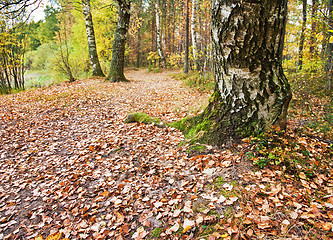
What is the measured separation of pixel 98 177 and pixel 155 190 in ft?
3.82

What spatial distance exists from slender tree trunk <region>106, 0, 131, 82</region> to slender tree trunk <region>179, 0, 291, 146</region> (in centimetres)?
904

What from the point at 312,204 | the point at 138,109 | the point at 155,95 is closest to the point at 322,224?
the point at 312,204

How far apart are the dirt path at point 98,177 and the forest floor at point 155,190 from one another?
16 mm

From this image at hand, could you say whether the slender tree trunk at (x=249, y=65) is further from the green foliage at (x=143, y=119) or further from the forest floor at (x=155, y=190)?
the green foliage at (x=143, y=119)

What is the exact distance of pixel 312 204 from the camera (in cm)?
206

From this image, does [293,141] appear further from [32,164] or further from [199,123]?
[32,164]


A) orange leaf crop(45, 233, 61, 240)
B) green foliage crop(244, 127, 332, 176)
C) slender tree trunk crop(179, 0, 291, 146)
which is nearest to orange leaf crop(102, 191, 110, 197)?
orange leaf crop(45, 233, 61, 240)

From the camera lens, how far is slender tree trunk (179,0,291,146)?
107 inches

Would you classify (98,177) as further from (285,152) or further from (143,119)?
(285,152)

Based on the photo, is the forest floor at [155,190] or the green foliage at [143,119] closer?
the forest floor at [155,190]

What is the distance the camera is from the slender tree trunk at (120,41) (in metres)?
10.5

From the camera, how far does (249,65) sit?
9.48 feet

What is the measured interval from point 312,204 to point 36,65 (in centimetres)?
2844

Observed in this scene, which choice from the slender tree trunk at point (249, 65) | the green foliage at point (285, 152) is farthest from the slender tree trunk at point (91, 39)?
the green foliage at point (285, 152)
